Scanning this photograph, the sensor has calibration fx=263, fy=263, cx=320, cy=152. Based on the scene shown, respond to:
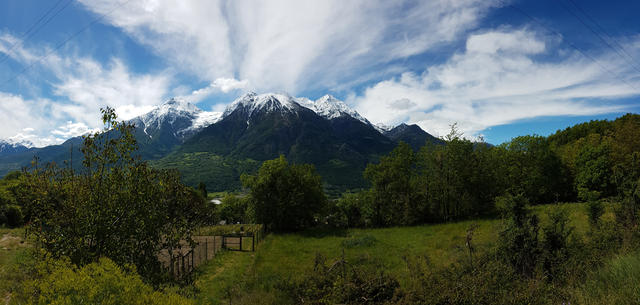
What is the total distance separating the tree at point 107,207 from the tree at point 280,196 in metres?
24.5

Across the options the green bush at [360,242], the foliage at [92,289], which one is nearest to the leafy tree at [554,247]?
the foliage at [92,289]

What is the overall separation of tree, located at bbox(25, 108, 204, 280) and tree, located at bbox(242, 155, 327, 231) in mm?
24511

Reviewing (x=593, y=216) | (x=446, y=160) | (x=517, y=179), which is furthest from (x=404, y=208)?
(x=593, y=216)

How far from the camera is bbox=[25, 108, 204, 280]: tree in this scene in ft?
19.5

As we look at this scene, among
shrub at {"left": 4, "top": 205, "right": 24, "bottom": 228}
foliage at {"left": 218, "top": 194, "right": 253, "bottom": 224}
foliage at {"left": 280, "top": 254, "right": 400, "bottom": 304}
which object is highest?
shrub at {"left": 4, "top": 205, "right": 24, "bottom": 228}

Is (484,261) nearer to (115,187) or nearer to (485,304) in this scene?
(485,304)

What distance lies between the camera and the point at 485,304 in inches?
291

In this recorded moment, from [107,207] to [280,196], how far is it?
84.5 ft

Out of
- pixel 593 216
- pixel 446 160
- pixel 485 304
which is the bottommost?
pixel 485 304

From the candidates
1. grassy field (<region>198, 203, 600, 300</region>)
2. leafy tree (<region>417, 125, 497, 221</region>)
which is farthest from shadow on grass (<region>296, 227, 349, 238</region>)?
leafy tree (<region>417, 125, 497, 221</region>)

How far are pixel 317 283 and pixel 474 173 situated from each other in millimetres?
28068

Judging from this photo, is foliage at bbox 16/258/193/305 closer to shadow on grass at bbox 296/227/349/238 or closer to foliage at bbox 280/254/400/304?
foliage at bbox 280/254/400/304

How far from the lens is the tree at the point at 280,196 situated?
31.5 meters

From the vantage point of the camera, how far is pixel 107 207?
6.22 m
